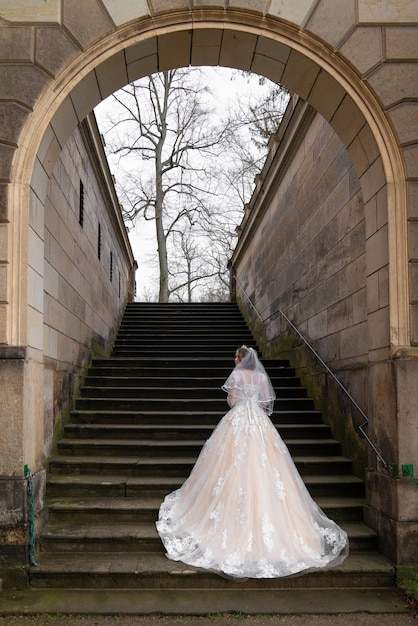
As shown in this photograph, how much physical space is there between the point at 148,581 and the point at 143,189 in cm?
2069

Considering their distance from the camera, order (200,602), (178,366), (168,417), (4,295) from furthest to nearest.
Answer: (178,366), (168,417), (4,295), (200,602)

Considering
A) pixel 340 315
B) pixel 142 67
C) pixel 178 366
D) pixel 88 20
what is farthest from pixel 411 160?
pixel 178 366

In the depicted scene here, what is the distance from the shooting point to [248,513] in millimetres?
4512

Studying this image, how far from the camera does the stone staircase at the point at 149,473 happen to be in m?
4.34

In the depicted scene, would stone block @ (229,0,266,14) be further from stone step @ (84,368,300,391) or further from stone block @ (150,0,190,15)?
stone step @ (84,368,300,391)

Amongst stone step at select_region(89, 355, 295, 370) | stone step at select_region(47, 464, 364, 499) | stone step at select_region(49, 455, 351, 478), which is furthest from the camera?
stone step at select_region(89, 355, 295, 370)

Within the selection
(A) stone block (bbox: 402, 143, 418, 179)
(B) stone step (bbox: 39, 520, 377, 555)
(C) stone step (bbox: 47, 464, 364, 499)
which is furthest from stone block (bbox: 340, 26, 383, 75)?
(B) stone step (bbox: 39, 520, 377, 555)

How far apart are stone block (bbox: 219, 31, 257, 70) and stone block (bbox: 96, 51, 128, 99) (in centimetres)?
96

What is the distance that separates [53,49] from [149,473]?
4.29m

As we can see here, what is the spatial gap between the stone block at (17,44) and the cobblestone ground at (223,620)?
176 inches

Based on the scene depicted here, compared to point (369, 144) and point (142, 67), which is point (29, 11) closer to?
point (142, 67)

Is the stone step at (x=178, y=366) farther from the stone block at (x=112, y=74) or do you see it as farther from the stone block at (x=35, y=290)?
the stone block at (x=112, y=74)

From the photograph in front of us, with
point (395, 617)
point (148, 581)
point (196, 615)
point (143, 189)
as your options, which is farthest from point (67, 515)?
point (143, 189)

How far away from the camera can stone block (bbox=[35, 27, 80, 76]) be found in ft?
15.4
